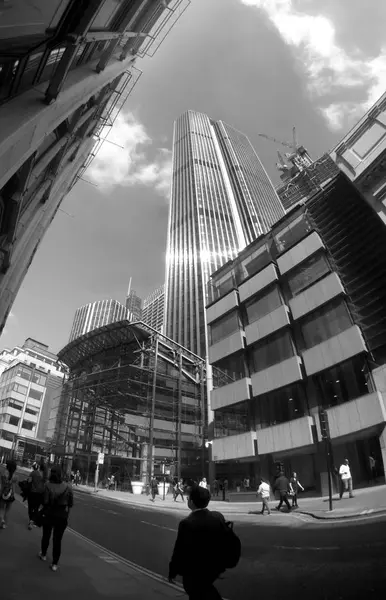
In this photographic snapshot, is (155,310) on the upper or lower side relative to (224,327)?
upper

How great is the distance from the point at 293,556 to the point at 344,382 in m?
17.5

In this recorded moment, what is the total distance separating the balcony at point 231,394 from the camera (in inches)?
1074

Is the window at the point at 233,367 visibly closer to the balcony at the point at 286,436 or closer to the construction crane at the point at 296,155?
the balcony at the point at 286,436


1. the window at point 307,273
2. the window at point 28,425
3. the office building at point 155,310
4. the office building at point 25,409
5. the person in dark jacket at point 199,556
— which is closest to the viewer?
the person in dark jacket at point 199,556

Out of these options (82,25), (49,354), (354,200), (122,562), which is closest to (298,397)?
(354,200)

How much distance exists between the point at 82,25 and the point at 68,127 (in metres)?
3.80

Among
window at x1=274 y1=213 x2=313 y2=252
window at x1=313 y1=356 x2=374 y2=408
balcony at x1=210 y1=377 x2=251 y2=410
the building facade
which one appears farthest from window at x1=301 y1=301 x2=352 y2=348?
window at x1=274 y1=213 x2=313 y2=252

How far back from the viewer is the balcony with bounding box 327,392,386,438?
18583mm

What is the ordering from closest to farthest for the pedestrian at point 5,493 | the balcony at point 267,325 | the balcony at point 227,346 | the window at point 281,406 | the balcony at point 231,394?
the pedestrian at point 5,493
the window at point 281,406
the balcony at point 267,325
the balcony at point 231,394
the balcony at point 227,346

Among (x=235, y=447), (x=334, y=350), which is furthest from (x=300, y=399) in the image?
(x=235, y=447)

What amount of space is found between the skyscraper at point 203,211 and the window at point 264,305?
221ft

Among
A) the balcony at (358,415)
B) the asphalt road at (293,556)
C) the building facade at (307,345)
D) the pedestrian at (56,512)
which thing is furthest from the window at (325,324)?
the pedestrian at (56,512)

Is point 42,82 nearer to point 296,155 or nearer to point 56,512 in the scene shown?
point 56,512

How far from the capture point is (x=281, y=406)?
24.9 m
